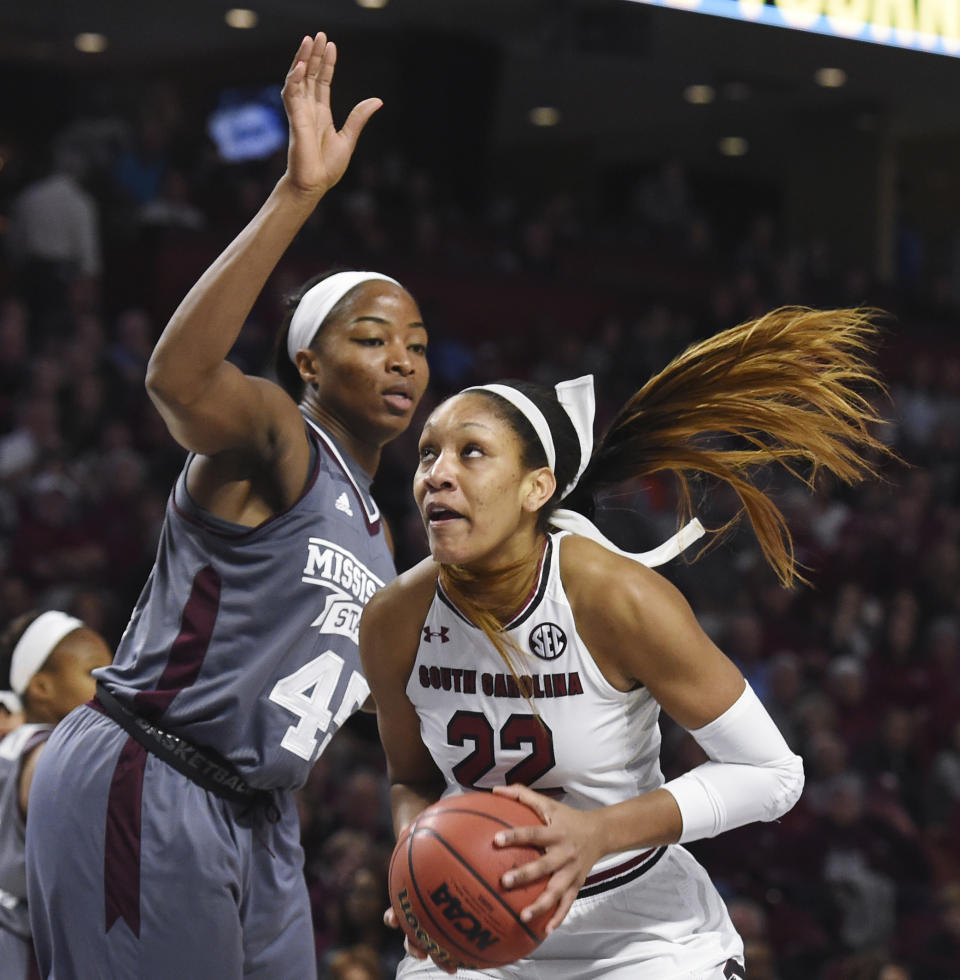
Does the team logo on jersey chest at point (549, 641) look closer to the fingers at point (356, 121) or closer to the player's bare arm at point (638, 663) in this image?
the player's bare arm at point (638, 663)

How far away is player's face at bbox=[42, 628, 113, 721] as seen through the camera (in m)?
3.67

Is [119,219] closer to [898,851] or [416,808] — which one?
[898,851]

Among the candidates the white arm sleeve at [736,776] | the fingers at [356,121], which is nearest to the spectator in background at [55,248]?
the fingers at [356,121]

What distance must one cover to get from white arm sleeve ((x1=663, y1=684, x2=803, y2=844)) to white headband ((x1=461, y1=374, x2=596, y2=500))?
0.50 metres

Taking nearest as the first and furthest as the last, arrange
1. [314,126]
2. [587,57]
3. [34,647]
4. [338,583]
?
[314,126]
[338,583]
[34,647]
[587,57]

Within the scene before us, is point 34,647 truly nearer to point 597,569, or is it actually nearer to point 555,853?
point 597,569

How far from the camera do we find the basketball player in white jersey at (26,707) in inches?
133

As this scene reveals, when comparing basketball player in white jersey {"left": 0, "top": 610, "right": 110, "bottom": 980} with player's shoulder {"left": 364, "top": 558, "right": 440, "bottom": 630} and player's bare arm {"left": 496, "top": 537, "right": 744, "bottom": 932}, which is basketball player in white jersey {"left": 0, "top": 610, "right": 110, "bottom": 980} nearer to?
player's shoulder {"left": 364, "top": 558, "right": 440, "bottom": 630}

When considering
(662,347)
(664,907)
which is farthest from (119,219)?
(664,907)

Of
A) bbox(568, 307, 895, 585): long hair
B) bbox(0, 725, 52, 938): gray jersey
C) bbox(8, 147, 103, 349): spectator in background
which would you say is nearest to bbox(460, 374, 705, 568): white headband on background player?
bbox(568, 307, 895, 585): long hair

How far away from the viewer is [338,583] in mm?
2986

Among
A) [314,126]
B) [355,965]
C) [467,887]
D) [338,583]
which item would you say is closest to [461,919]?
[467,887]

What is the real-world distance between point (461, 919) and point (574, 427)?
34.0 inches

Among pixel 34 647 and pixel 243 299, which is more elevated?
pixel 243 299
